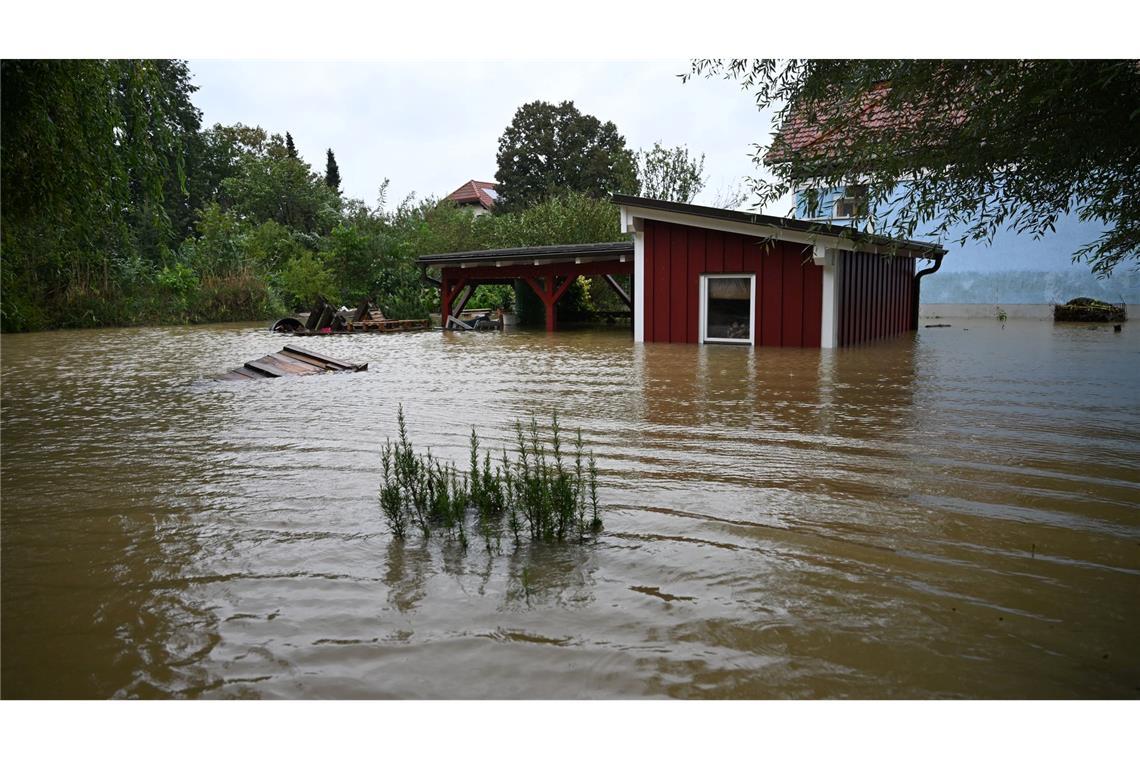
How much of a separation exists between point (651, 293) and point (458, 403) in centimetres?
893

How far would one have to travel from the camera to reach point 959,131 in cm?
545

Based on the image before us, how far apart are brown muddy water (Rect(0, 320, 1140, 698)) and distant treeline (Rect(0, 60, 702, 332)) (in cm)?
215

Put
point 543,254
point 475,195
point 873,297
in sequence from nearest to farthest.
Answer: point 873,297 → point 543,254 → point 475,195

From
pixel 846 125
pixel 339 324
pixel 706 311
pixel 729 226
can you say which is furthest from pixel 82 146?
pixel 339 324

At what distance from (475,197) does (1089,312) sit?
3914 centimetres

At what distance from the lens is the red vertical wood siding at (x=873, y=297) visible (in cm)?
1474

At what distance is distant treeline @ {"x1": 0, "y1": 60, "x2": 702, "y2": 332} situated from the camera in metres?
6.04

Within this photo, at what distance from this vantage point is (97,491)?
15.2 feet

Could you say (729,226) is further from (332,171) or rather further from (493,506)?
(332,171)

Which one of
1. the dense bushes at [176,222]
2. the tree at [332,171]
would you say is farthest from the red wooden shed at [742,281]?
the tree at [332,171]

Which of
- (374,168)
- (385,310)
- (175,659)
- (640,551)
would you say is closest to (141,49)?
(175,659)

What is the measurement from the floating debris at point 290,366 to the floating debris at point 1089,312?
19.6 meters

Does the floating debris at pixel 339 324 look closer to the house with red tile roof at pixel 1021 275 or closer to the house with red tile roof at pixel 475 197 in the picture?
the house with red tile roof at pixel 1021 275

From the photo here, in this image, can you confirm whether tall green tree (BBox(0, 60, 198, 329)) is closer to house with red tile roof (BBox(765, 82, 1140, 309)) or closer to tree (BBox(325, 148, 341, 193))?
house with red tile roof (BBox(765, 82, 1140, 309))
